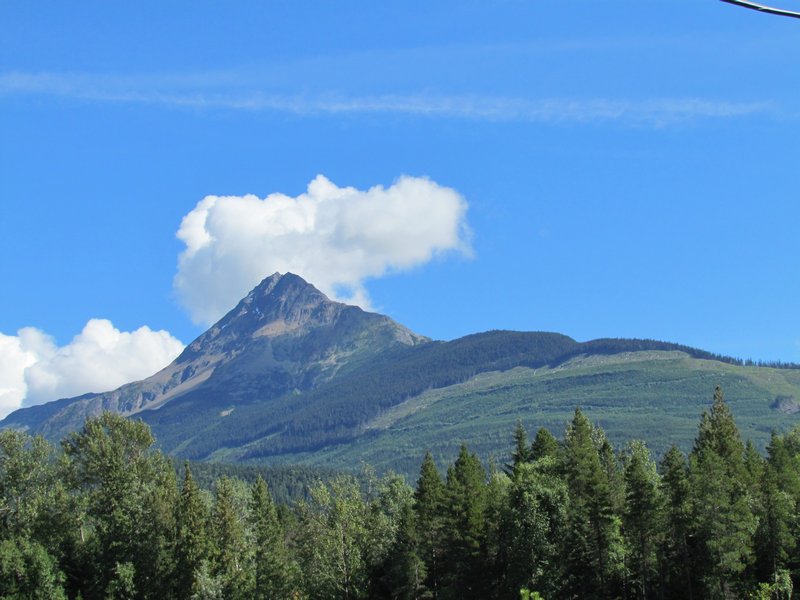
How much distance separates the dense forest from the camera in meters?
89.9

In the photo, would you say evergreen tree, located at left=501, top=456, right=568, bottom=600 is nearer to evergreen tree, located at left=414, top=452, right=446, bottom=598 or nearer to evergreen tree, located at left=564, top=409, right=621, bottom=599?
evergreen tree, located at left=564, top=409, right=621, bottom=599

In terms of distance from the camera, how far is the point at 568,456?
9944 cm

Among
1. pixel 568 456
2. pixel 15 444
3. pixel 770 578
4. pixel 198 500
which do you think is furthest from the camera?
pixel 15 444

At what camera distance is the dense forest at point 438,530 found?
89.9 m

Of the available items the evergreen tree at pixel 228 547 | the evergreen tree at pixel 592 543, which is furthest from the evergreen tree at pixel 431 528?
the evergreen tree at pixel 228 547

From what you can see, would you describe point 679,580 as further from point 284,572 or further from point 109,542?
point 109,542

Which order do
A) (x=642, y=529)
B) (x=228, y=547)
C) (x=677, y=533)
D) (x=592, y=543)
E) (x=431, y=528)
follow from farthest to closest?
(x=431, y=528)
(x=228, y=547)
(x=592, y=543)
(x=677, y=533)
(x=642, y=529)

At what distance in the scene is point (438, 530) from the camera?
347 feet

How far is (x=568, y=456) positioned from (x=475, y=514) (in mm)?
11062

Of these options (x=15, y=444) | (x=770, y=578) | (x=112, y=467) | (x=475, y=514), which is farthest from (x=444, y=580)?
(x=15, y=444)

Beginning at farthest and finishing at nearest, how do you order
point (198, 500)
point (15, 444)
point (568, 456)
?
point (15, 444) → point (198, 500) → point (568, 456)

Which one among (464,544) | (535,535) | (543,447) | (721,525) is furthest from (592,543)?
(543,447)

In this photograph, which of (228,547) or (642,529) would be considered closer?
(642,529)

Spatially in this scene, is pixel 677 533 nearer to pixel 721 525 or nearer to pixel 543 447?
pixel 721 525
